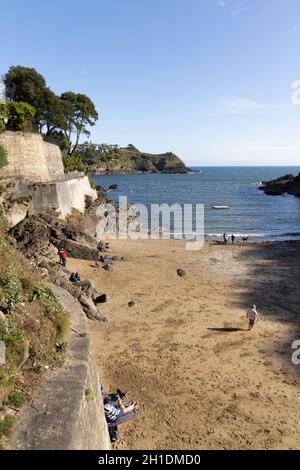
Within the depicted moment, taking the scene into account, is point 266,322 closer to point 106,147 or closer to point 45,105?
point 45,105

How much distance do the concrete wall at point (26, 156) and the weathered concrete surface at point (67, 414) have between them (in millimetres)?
23252

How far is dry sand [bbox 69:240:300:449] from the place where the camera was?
9.94 meters

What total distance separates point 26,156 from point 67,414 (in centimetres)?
2738

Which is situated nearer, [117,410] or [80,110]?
[117,410]

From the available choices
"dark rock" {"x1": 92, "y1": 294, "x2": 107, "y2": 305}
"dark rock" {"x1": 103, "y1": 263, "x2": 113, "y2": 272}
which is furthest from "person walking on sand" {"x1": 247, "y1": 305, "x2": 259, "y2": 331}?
"dark rock" {"x1": 103, "y1": 263, "x2": 113, "y2": 272}

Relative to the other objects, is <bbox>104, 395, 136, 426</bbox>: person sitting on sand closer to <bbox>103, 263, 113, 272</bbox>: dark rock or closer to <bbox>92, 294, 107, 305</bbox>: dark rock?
<bbox>92, 294, 107, 305</bbox>: dark rock

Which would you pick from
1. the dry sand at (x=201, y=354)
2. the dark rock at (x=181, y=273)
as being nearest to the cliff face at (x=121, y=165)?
the dark rock at (x=181, y=273)

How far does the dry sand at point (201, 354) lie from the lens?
391 inches

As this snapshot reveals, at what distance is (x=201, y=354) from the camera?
13648mm

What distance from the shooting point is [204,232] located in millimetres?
42844

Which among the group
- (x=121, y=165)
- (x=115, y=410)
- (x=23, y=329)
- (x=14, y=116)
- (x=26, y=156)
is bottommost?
(x=115, y=410)

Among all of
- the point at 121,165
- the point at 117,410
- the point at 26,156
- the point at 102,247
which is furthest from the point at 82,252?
the point at 121,165

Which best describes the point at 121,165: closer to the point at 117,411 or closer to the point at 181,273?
the point at 181,273

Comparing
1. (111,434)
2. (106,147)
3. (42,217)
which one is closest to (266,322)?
(111,434)
